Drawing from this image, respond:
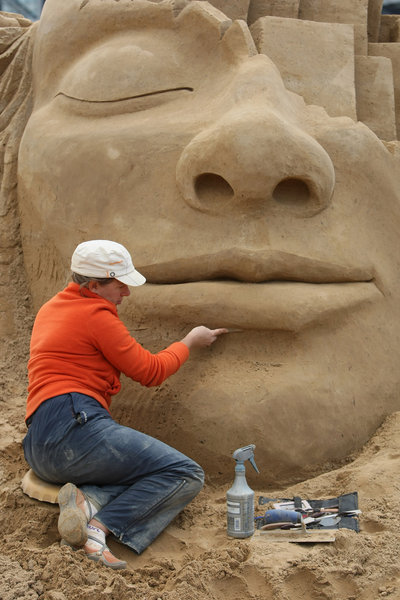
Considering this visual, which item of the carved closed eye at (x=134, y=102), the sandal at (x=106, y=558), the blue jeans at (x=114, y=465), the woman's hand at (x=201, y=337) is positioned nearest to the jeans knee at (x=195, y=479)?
the blue jeans at (x=114, y=465)

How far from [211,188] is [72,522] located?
143 cm

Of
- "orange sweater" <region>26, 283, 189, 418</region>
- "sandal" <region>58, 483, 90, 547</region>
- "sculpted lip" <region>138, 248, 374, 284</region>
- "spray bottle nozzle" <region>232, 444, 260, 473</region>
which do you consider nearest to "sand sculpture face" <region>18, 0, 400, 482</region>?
"sculpted lip" <region>138, 248, 374, 284</region>

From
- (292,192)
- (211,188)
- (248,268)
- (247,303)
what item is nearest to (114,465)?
(247,303)

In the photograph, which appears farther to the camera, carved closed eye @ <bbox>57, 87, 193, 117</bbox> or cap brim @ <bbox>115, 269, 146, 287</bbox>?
carved closed eye @ <bbox>57, 87, 193, 117</bbox>

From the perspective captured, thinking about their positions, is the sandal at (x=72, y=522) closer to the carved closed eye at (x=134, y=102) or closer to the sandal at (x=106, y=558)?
the sandal at (x=106, y=558)

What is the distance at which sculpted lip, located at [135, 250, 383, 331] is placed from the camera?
292 centimetres

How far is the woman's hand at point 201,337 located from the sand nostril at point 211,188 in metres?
0.52

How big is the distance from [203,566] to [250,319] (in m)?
1.01

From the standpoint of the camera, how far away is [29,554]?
226 centimetres

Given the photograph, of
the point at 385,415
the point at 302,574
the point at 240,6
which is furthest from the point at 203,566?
the point at 240,6

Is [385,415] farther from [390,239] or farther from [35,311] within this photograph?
[35,311]

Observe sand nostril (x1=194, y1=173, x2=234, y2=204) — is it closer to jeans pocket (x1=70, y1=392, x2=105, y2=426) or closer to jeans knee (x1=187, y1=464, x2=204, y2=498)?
jeans pocket (x1=70, y1=392, x2=105, y2=426)

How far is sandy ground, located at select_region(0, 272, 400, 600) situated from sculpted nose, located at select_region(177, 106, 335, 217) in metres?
1.09

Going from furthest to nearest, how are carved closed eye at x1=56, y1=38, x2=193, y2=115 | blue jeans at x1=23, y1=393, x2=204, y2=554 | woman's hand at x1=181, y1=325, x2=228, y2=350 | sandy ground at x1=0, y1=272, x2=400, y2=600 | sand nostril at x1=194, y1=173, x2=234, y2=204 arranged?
carved closed eye at x1=56, y1=38, x2=193, y2=115, sand nostril at x1=194, y1=173, x2=234, y2=204, woman's hand at x1=181, y1=325, x2=228, y2=350, blue jeans at x1=23, y1=393, x2=204, y2=554, sandy ground at x1=0, y1=272, x2=400, y2=600
